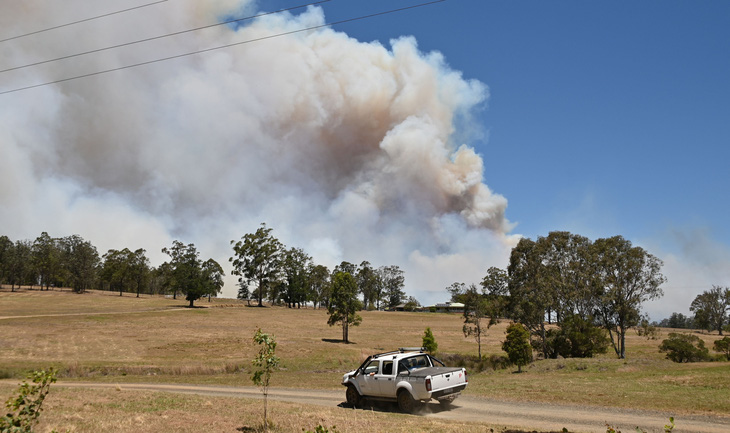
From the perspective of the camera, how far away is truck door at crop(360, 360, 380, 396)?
54.9ft

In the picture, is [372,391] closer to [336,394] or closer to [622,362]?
[336,394]

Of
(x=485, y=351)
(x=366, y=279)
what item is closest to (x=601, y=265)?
(x=485, y=351)

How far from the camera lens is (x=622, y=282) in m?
51.9

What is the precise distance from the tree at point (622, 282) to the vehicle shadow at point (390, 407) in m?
42.9

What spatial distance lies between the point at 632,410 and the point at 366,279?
522 feet

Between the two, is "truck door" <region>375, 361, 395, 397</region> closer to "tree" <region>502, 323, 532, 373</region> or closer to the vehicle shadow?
the vehicle shadow

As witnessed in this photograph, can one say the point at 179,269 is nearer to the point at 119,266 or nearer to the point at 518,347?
the point at 119,266

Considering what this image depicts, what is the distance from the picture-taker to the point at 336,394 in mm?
21094

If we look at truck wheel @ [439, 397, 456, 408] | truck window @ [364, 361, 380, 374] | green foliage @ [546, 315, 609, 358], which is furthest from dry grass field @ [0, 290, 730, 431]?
green foliage @ [546, 315, 609, 358]

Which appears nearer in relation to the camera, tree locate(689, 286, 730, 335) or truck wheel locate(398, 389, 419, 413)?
truck wheel locate(398, 389, 419, 413)

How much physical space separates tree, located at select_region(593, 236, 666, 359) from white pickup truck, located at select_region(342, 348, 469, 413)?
4304 centimetres

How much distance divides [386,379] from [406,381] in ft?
3.17

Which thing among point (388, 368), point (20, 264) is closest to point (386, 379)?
point (388, 368)

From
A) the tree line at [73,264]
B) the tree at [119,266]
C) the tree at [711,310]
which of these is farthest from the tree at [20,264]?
the tree at [711,310]
